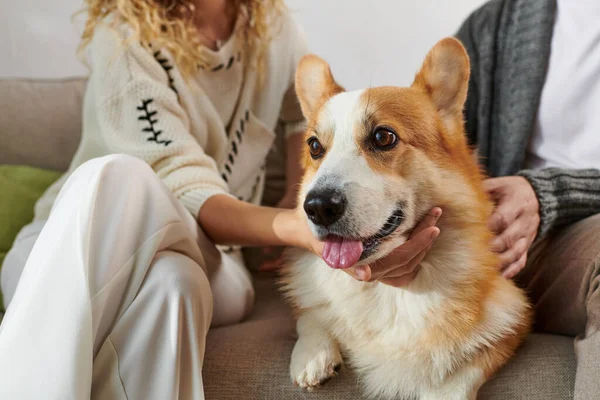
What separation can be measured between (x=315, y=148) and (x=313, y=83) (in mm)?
195

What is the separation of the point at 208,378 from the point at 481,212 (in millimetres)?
550

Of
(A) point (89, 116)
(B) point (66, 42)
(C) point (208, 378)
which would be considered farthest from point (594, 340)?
(B) point (66, 42)

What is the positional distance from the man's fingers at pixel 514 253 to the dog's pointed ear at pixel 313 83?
439mm

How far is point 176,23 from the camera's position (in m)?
1.26

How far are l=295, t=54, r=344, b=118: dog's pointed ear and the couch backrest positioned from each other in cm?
92

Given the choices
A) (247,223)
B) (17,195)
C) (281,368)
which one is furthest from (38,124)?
(281,368)

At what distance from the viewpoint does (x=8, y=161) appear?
64.7 inches

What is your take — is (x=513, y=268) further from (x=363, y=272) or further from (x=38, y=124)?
(x=38, y=124)

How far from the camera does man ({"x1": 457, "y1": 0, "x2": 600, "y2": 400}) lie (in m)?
1.04

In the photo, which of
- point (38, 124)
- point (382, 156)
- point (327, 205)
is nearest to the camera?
point (327, 205)

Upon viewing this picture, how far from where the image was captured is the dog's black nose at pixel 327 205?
2.52 feet

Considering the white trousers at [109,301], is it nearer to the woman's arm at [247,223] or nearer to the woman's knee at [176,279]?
the woman's knee at [176,279]

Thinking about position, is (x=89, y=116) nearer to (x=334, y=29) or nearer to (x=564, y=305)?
(x=334, y=29)

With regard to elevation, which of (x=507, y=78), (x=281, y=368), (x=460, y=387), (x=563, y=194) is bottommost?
(x=281, y=368)
